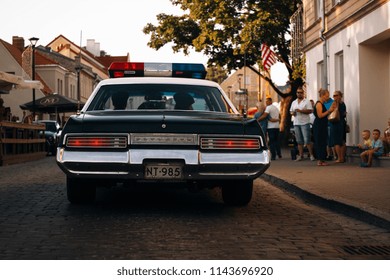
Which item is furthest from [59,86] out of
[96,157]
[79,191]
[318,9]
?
[96,157]

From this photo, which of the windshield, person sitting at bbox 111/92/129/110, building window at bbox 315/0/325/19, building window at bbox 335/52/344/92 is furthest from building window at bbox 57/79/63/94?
person sitting at bbox 111/92/129/110

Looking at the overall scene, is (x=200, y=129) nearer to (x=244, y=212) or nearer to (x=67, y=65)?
(x=244, y=212)

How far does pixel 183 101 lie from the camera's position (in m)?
9.30

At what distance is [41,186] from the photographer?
12109 millimetres

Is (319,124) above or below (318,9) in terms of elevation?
below

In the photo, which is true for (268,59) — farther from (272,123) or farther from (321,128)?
(321,128)

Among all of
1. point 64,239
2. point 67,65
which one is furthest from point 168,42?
point 67,65

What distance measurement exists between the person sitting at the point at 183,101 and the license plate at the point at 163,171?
1.69 metres

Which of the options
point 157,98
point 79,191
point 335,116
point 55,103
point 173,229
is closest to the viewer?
point 173,229

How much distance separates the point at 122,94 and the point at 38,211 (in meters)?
1.83

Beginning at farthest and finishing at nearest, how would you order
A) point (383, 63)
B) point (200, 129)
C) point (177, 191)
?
point (383, 63) < point (177, 191) < point (200, 129)

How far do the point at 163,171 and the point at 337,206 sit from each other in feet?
7.90

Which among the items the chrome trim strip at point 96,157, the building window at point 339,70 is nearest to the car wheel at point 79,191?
the chrome trim strip at point 96,157

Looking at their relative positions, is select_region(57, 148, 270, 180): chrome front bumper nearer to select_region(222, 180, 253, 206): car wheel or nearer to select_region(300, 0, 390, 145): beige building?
select_region(222, 180, 253, 206): car wheel
